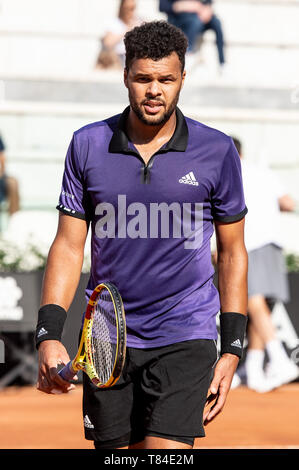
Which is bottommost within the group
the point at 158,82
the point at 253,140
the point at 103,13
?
the point at 158,82

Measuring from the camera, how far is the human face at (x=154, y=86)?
4191mm

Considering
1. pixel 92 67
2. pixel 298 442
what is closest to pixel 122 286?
pixel 298 442

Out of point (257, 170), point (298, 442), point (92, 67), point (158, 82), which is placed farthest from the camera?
point (92, 67)

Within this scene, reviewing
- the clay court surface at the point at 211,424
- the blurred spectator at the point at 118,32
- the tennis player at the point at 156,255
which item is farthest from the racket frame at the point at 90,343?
the blurred spectator at the point at 118,32

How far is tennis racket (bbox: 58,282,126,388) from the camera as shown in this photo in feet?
12.7

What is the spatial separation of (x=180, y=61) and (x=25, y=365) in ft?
22.2

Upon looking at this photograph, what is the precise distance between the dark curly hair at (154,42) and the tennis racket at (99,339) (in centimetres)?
91

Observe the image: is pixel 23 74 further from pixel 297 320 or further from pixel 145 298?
pixel 145 298

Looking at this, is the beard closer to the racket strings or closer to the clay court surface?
the racket strings

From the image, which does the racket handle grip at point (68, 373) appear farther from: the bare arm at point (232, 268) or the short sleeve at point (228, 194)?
the short sleeve at point (228, 194)

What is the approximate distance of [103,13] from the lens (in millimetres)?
16172

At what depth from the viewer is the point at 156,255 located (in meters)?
4.22

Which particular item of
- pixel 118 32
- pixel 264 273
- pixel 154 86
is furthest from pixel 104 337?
pixel 118 32

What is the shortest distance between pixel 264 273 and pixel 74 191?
20.5 ft
